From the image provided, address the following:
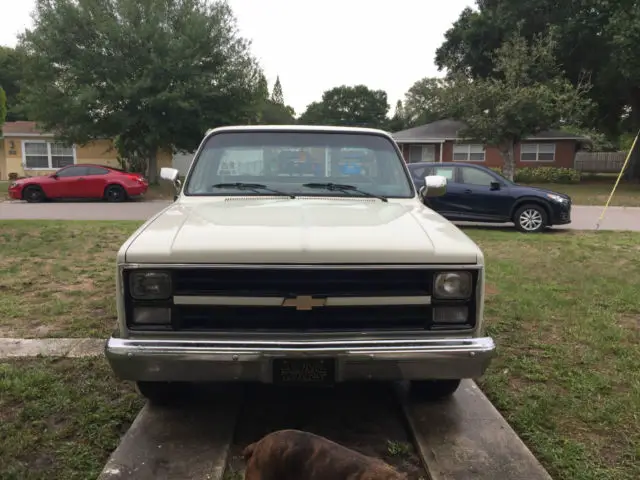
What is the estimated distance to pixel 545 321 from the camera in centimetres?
552

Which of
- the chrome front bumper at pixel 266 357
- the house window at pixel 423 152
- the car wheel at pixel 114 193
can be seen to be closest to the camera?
the chrome front bumper at pixel 266 357

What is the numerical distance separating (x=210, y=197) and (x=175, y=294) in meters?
1.39

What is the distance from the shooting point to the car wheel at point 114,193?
771 inches

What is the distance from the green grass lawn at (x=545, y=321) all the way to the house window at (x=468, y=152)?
25.0m

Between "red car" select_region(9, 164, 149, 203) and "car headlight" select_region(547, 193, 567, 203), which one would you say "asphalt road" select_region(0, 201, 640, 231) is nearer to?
"red car" select_region(9, 164, 149, 203)

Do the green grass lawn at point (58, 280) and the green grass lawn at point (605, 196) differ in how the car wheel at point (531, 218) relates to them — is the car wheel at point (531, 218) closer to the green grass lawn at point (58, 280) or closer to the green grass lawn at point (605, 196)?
the green grass lawn at point (58, 280)

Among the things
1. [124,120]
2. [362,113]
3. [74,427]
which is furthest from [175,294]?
[362,113]

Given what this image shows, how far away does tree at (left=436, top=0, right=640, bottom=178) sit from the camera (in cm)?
2545

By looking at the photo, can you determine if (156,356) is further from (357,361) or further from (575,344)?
(575,344)

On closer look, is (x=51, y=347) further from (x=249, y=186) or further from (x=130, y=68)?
(x=130, y=68)

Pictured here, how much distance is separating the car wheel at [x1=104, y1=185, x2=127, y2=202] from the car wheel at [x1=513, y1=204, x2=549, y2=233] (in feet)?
43.7

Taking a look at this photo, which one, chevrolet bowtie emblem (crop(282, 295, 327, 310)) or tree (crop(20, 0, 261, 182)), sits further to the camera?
tree (crop(20, 0, 261, 182))

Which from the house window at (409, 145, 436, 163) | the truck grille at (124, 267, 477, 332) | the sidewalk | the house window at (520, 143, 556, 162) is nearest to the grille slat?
the truck grille at (124, 267, 477, 332)

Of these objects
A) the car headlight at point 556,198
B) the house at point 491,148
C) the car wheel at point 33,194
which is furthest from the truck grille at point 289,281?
the house at point 491,148
